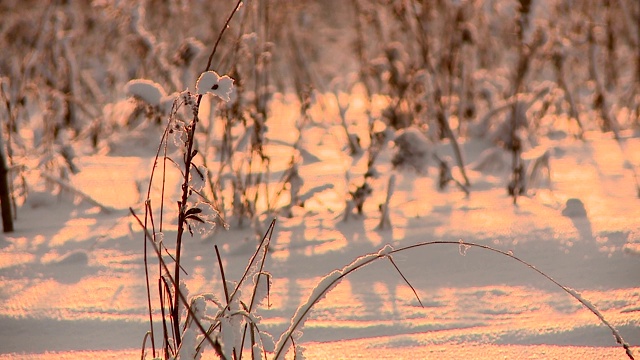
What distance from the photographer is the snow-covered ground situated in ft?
4.36

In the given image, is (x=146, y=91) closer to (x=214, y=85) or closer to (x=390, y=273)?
(x=214, y=85)

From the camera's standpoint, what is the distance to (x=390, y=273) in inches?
69.3

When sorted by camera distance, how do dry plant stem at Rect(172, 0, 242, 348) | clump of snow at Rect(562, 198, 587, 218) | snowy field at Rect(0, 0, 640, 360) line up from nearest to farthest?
dry plant stem at Rect(172, 0, 242, 348), snowy field at Rect(0, 0, 640, 360), clump of snow at Rect(562, 198, 587, 218)

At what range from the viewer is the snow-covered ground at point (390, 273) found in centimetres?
133

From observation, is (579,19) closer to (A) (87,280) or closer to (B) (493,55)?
(B) (493,55)

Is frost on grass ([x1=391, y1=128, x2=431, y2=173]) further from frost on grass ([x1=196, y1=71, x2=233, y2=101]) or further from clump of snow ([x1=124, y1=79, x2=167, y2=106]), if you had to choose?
frost on grass ([x1=196, y1=71, x2=233, y2=101])

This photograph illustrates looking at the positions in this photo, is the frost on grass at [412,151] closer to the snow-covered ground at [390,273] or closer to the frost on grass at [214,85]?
the snow-covered ground at [390,273]

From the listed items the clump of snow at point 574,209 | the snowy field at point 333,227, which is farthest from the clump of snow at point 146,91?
the clump of snow at point 574,209

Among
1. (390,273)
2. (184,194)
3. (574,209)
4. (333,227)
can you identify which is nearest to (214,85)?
(184,194)

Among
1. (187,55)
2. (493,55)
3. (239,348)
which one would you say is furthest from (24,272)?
(493,55)

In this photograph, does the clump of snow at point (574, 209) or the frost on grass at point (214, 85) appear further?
the clump of snow at point (574, 209)

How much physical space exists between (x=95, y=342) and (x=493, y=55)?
5332 mm

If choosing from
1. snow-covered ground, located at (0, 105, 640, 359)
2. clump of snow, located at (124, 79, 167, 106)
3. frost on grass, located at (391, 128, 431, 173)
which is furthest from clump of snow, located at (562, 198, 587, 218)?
clump of snow, located at (124, 79, 167, 106)

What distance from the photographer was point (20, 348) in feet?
4.46
